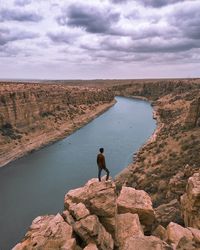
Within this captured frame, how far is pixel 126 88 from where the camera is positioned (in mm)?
168500

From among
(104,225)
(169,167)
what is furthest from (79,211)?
(169,167)

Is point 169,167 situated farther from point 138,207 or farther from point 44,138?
point 44,138

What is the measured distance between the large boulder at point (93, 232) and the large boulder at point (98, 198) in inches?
23.2

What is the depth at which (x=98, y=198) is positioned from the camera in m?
13.5

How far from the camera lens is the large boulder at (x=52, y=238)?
11703mm

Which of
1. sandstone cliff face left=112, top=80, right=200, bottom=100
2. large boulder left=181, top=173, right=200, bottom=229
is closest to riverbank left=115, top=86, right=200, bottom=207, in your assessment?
large boulder left=181, top=173, right=200, bottom=229

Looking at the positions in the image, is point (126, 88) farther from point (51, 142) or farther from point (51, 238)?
point (51, 238)

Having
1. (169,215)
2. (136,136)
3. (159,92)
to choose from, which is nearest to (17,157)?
(136,136)

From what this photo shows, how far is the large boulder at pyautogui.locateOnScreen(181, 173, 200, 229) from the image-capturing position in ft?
51.0

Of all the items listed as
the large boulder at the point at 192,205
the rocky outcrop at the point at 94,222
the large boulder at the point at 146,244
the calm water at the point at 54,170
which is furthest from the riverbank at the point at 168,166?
the large boulder at the point at 146,244

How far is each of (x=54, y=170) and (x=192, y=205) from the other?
108ft

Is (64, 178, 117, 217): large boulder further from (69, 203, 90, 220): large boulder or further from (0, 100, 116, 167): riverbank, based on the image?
(0, 100, 116, 167): riverbank

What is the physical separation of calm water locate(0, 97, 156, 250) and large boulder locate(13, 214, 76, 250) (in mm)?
16298

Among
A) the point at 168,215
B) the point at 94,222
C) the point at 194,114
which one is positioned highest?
the point at 94,222
